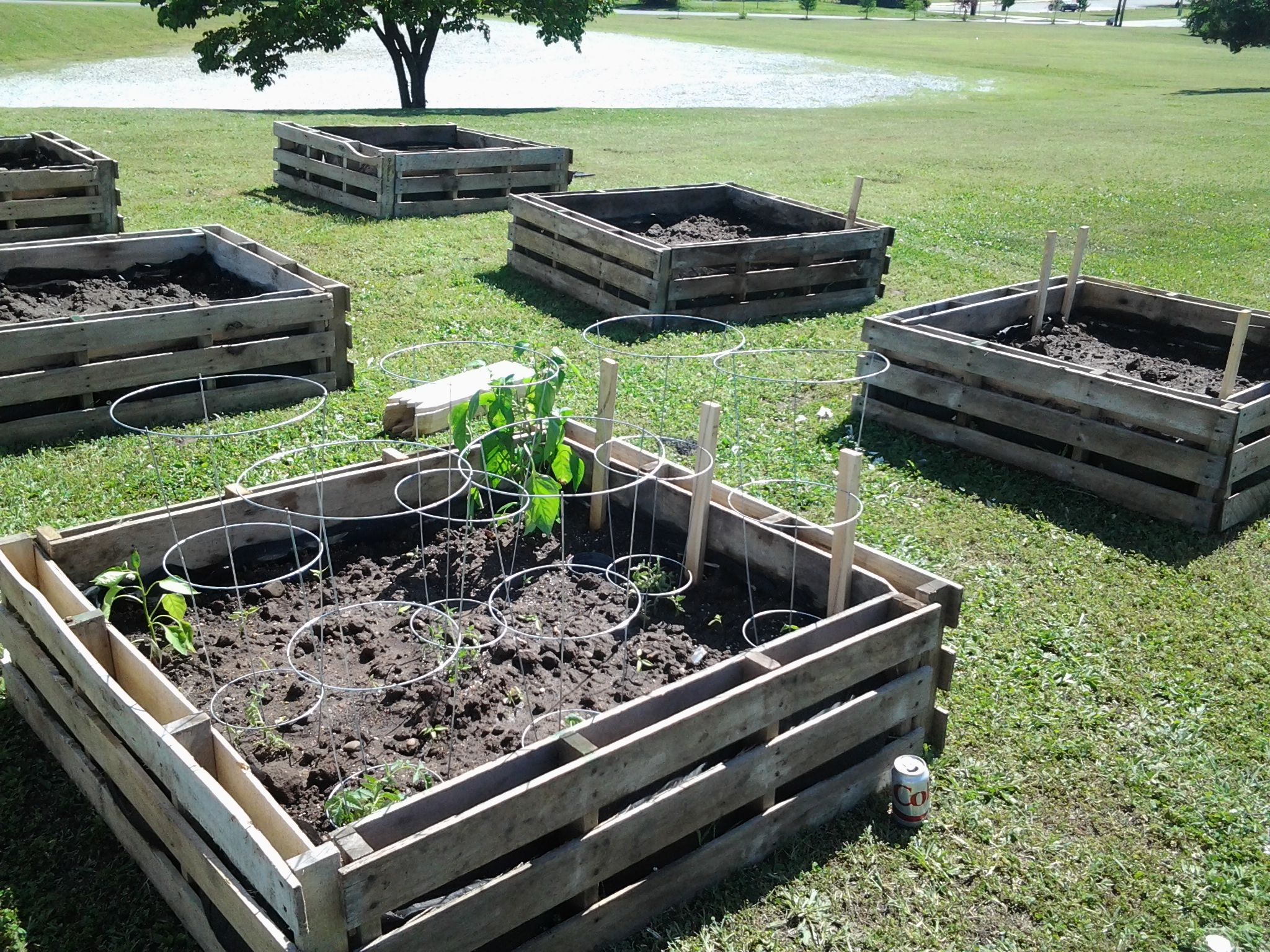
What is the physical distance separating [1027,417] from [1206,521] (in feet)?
4.34

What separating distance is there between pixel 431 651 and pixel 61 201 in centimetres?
904

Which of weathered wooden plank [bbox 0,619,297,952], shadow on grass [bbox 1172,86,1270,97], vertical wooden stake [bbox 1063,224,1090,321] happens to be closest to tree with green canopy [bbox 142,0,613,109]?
vertical wooden stake [bbox 1063,224,1090,321]

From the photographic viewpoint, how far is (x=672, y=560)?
5.47 metres

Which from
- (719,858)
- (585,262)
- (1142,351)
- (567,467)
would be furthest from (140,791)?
(1142,351)

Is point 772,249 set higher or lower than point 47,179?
lower

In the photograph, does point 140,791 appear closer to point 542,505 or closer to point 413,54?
point 542,505

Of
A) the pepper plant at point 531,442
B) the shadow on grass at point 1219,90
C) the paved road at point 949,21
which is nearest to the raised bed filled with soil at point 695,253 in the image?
the pepper plant at point 531,442

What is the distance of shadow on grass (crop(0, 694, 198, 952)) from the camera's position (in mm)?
3727

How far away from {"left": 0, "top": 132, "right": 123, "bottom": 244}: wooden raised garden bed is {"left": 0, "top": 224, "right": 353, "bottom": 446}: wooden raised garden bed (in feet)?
8.96

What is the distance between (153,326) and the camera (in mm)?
7617

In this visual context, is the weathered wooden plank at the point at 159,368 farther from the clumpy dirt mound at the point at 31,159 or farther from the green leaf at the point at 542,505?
the clumpy dirt mound at the point at 31,159

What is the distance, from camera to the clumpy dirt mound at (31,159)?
12664 millimetres

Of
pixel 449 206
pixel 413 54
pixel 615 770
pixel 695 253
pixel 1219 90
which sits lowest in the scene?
pixel 615 770

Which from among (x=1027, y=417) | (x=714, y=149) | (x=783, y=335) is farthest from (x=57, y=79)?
(x=1027, y=417)
